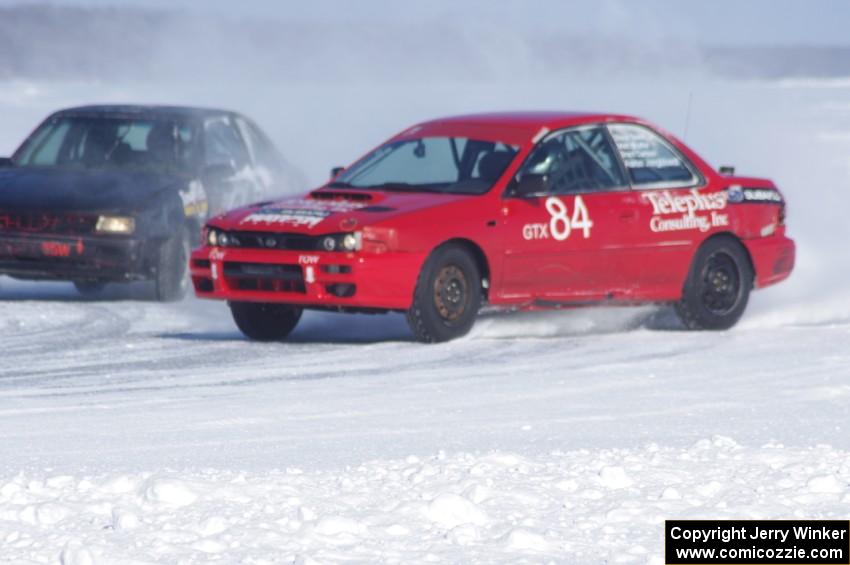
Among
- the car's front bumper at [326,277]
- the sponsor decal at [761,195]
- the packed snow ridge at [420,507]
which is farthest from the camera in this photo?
the sponsor decal at [761,195]

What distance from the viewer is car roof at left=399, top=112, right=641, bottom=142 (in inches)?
470

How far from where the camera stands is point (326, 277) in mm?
10906

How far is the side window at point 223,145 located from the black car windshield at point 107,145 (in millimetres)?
148

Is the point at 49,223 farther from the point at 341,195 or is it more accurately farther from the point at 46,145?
the point at 341,195

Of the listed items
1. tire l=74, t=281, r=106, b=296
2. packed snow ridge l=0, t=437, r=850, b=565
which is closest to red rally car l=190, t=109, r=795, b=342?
tire l=74, t=281, r=106, b=296

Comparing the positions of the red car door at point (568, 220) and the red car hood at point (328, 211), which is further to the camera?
the red car door at point (568, 220)

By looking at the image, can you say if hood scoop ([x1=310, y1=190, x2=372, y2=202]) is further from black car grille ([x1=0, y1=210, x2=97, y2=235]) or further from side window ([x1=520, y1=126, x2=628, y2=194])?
black car grille ([x1=0, y1=210, x2=97, y2=235])

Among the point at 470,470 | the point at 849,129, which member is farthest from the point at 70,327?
the point at 849,129

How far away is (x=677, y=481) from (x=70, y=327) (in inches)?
254

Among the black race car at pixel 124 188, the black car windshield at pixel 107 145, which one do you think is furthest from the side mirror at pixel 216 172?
the black car windshield at pixel 107 145

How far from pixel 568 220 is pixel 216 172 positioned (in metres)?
3.87

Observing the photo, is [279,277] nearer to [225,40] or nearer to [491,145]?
[491,145]

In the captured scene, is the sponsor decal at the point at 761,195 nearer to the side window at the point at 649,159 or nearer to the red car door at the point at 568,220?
the side window at the point at 649,159

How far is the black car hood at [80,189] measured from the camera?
45.0ft
